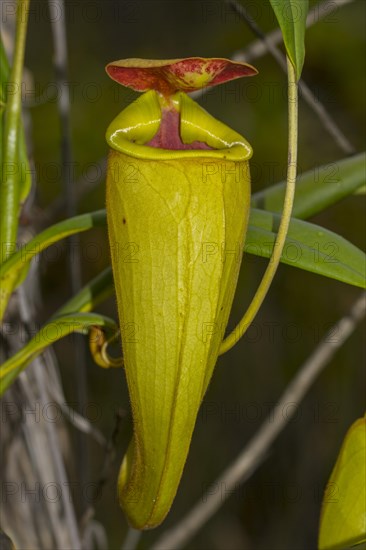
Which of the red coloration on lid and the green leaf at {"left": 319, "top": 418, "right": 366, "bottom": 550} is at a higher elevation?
the red coloration on lid

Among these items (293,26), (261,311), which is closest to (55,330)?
(293,26)

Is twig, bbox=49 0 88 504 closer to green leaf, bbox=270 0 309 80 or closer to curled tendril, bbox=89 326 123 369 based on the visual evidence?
curled tendril, bbox=89 326 123 369

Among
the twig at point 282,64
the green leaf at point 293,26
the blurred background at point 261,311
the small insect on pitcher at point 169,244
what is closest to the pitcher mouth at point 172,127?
the small insect on pitcher at point 169,244

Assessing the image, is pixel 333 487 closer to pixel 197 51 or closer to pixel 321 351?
pixel 321 351

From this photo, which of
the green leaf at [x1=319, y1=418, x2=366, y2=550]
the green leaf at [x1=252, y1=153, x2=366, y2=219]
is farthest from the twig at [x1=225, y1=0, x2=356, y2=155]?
the green leaf at [x1=319, y1=418, x2=366, y2=550]

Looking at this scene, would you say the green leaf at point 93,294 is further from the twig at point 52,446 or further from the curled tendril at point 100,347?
the twig at point 52,446
